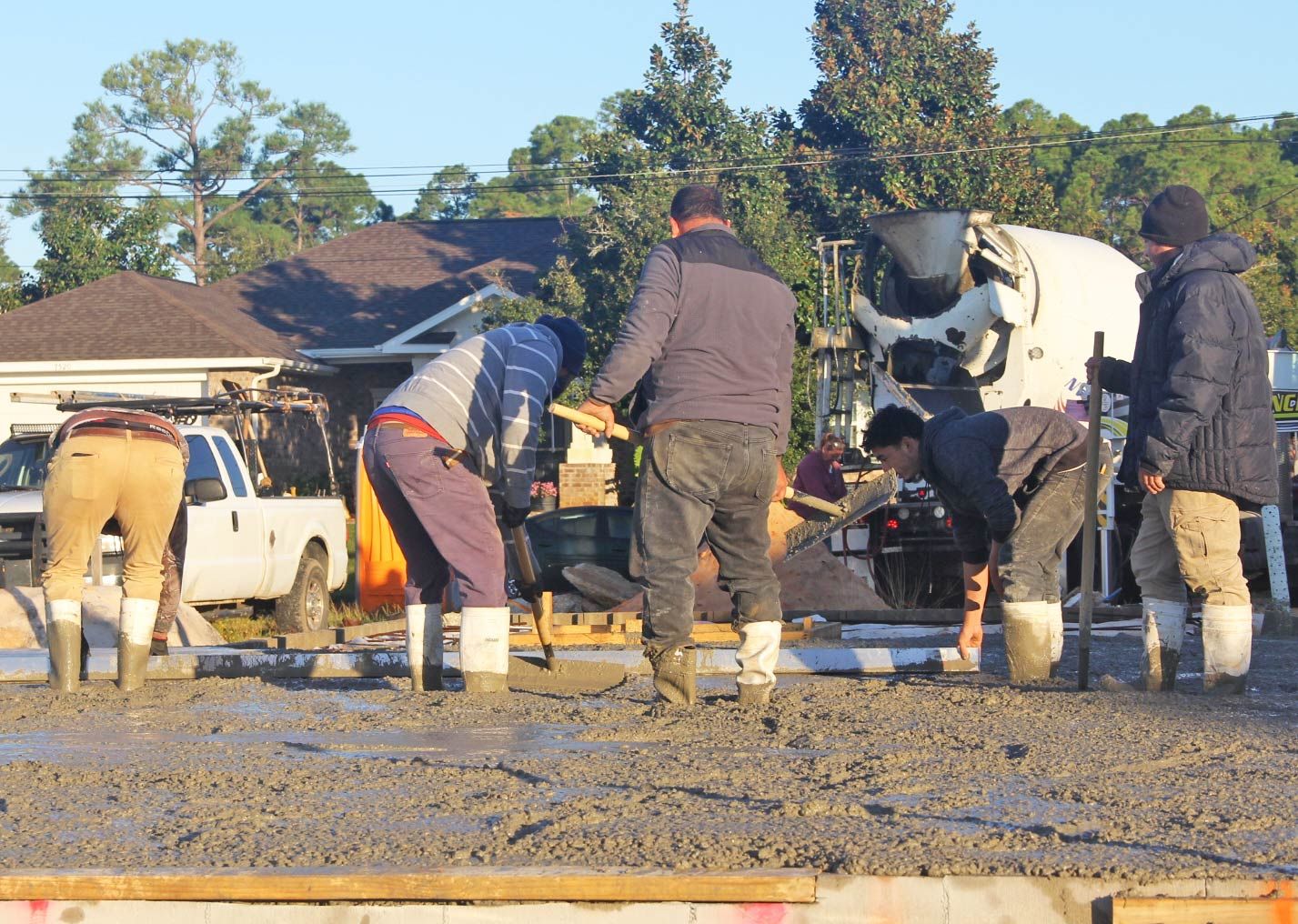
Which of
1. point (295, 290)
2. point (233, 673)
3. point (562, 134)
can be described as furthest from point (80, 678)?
point (562, 134)

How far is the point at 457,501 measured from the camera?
20.9 ft

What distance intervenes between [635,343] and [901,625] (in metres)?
5.41

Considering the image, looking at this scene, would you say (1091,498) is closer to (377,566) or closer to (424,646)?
(424,646)

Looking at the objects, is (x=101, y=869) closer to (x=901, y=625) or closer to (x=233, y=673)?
(x=233, y=673)

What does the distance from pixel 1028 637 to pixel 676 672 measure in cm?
179

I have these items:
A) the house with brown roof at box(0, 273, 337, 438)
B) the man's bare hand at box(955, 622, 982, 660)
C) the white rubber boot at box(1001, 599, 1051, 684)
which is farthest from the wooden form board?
the house with brown roof at box(0, 273, 337, 438)

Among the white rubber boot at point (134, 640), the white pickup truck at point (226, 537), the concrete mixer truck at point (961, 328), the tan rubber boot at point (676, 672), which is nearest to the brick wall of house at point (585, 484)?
the concrete mixer truck at point (961, 328)

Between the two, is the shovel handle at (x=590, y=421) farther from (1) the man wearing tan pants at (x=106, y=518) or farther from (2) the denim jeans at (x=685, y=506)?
(1) the man wearing tan pants at (x=106, y=518)

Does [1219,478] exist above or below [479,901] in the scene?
above

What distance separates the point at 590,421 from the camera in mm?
5777

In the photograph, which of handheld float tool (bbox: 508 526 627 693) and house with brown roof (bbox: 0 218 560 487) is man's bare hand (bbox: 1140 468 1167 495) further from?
house with brown roof (bbox: 0 218 560 487)

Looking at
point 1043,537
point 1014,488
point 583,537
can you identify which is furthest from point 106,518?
point 583,537

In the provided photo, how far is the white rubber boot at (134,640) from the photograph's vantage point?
676 centimetres

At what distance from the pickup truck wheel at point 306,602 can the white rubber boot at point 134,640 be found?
7.52 m
